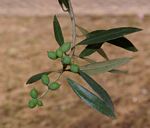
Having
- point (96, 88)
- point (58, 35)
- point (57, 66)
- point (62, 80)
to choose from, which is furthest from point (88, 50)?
point (57, 66)

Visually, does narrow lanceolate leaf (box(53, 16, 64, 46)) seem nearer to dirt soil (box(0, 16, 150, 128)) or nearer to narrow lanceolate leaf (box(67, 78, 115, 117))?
narrow lanceolate leaf (box(67, 78, 115, 117))

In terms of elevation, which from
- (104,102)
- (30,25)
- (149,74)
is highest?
(104,102)

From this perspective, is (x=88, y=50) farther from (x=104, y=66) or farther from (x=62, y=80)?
(x=62, y=80)

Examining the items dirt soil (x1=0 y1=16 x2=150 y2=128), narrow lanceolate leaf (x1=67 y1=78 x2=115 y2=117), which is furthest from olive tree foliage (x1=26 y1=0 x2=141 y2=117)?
dirt soil (x1=0 y1=16 x2=150 y2=128)

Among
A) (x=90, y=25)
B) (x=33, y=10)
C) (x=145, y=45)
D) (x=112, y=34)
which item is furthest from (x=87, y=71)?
(x=33, y=10)

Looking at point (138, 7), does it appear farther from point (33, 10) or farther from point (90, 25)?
point (33, 10)

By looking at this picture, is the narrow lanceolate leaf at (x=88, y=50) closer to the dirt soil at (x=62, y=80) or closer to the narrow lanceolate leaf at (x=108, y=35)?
the narrow lanceolate leaf at (x=108, y=35)

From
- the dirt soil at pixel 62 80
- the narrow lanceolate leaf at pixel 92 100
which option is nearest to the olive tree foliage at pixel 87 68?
the narrow lanceolate leaf at pixel 92 100
